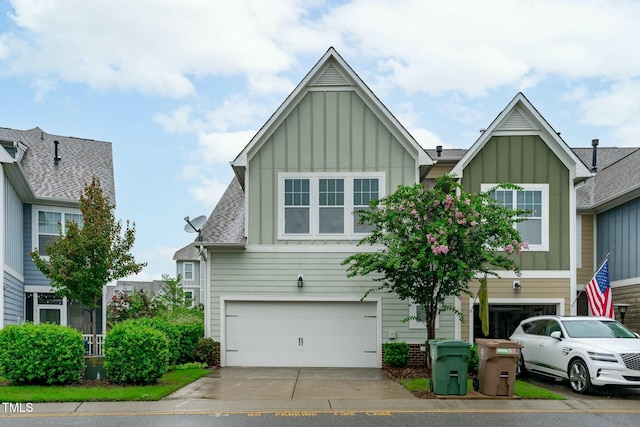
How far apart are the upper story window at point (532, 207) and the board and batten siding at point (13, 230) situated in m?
13.9

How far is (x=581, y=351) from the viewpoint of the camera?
1362 centimetres

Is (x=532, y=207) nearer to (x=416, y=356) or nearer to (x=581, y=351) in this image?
(x=416, y=356)

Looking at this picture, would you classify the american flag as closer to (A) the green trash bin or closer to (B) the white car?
(B) the white car

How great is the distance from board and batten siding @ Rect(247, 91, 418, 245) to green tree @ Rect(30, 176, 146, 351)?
144 inches

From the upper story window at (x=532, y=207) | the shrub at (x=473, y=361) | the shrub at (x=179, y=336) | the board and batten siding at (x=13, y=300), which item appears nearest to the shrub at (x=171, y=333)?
the shrub at (x=179, y=336)

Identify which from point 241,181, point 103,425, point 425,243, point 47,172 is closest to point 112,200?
point 47,172

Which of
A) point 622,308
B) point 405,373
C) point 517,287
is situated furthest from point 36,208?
point 622,308

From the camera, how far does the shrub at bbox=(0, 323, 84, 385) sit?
13.4 m

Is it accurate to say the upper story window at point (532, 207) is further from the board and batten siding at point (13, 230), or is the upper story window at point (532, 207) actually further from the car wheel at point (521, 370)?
the board and batten siding at point (13, 230)

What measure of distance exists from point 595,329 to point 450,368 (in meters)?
4.15

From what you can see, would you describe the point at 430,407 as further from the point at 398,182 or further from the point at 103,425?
the point at 398,182

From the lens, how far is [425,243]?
1534cm

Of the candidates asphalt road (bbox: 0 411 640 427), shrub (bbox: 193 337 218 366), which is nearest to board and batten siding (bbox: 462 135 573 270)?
asphalt road (bbox: 0 411 640 427)

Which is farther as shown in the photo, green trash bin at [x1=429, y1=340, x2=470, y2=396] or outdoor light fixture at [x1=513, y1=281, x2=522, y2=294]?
outdoor light fixture at [x1=513, y1=281, x2=522, y2=294]
